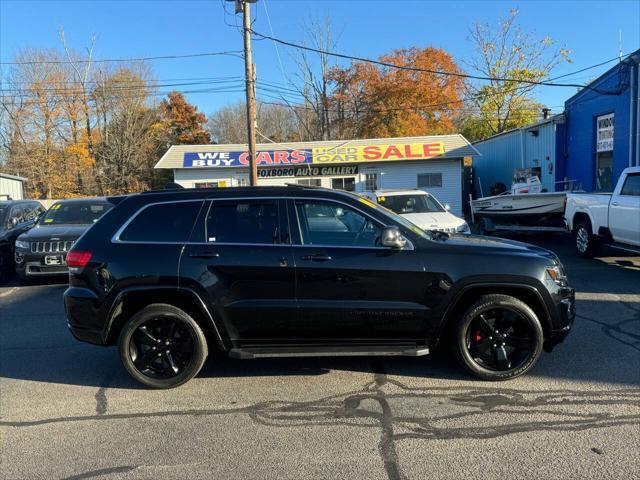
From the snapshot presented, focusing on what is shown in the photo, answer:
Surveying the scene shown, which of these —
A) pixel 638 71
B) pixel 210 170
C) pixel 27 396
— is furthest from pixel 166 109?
pixel 27 396

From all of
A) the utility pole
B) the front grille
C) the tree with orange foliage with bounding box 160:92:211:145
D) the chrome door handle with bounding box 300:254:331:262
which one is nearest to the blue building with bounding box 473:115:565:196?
the utility pole

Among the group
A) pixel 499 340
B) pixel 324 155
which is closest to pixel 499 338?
pixel 499 340

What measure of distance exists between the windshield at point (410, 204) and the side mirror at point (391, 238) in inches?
283

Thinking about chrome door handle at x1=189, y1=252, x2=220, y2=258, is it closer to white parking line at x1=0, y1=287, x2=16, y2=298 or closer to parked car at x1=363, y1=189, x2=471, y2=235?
parked car at x1=363, y1=189, x2=471, y2=235

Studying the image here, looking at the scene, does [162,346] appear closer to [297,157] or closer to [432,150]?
[297,157]

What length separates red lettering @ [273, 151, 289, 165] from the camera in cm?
2542

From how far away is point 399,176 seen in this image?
25.7 m

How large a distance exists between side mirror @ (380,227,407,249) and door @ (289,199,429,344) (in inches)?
2.3

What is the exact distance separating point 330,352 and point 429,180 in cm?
2218

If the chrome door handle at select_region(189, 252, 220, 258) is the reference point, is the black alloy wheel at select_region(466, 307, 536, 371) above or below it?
below

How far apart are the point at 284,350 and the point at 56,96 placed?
41.1 m

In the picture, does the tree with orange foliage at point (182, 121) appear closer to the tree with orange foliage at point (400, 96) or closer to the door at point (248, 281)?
the tree with orange foliage at point (400, 96)

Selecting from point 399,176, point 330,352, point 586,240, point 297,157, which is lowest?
point 330,352

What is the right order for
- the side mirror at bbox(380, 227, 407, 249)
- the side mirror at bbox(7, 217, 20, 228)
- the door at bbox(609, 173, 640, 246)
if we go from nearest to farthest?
the side mirror at bbox(380, 227, 407, 249)
the door at bbox(609, 173, 640, 246)
the side mirror at bbox(7, 217, 20, 228)
